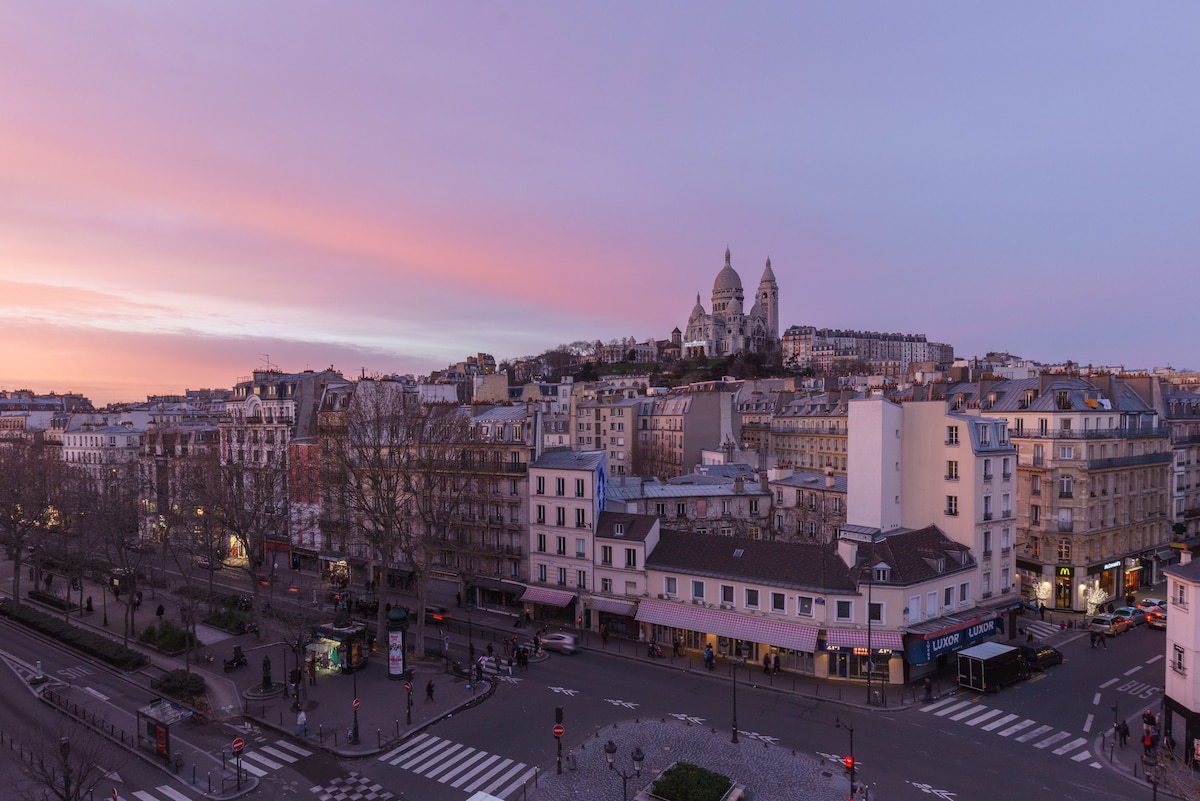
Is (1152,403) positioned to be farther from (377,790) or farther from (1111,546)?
(377,790)

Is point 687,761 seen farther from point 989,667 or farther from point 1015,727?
point 989,667

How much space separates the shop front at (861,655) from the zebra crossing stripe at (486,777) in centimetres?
1740

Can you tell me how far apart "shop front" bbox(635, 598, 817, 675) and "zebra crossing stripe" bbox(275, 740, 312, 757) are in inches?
750

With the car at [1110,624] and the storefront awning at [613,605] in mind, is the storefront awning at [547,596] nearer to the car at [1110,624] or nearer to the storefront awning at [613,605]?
the storefront awning at [613,605]

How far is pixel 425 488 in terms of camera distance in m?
45.1

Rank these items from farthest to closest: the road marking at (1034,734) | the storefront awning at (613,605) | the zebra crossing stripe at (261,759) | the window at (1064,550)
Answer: the window at (1064,550), the storefront awning at (613,605), the road marking at (1034,734), the zebra crossing stripe at (261,759)

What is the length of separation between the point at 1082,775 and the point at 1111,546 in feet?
105

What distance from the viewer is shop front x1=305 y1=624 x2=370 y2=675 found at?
38.1 meters

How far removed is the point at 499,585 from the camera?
50219 mm

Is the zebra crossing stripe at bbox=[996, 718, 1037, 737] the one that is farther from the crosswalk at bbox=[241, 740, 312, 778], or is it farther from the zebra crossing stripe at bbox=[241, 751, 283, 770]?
the zebra crossing stripe at bbox=[241, 751, 283, 770]

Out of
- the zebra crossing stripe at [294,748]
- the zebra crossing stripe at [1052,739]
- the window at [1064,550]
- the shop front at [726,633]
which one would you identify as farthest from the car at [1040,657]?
the zebra crossing stripe at [294,748]

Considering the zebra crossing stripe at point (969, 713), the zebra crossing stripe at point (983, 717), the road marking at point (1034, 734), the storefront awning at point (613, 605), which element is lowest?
the zebra crossing stripe at point (969, 713)

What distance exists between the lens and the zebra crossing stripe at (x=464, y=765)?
2695cm

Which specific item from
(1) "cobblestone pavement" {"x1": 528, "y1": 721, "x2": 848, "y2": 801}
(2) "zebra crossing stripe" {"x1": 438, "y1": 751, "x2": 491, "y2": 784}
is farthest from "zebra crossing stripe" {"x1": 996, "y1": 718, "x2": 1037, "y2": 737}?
(2) "zebra crossing stripe" {"x1": 438, "y1": 751, "x2": 491, "y2": 784}
